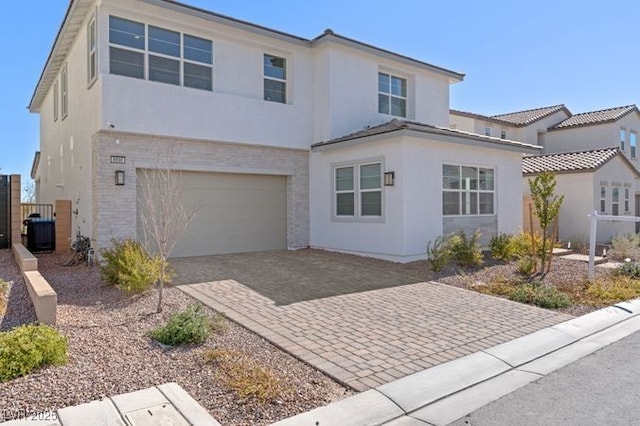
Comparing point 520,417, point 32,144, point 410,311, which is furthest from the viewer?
point 32,144

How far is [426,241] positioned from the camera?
41.7 feet

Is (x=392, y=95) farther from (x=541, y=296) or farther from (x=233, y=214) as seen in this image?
(x=541, y=296)

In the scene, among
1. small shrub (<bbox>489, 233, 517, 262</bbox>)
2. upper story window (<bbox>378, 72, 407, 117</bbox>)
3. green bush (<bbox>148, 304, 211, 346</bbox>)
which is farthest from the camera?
upper story window (<bbox>378, 72, 407, 117</bbox>)

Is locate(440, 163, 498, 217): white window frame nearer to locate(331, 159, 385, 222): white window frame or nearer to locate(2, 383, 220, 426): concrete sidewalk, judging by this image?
locate(331, 159, 385, 222): white window frame

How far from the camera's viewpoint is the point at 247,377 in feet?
15.1

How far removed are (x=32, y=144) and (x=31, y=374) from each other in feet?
101

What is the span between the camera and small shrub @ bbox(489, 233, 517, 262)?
1311 cm

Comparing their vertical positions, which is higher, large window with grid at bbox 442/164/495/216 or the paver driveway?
large window with grid at bbox 442/164/495/216

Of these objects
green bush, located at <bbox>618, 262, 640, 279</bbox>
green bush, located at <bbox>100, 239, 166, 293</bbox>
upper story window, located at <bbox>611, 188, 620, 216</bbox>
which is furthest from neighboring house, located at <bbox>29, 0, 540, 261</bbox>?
upper story window, located at <bbox>611, 188, 620, 216</bbox>

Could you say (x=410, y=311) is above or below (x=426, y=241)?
below

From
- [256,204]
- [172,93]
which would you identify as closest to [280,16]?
[172,93]

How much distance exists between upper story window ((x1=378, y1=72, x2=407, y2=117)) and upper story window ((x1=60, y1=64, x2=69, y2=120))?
11294mm

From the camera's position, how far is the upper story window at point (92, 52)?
1179 cm

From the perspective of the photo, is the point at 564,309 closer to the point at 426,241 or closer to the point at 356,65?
the point at 426,241
